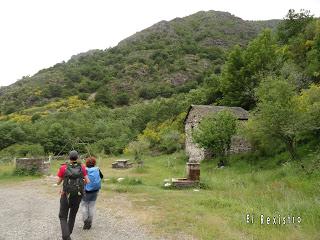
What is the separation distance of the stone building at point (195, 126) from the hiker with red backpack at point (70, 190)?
2226 cm

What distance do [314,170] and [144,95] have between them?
7354 centimetres

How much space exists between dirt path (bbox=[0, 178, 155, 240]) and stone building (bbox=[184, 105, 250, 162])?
18.0 meters

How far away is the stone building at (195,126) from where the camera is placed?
2969 centimetres

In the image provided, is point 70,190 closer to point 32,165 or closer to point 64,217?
point 64,217

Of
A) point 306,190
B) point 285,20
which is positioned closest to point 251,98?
point 285,20

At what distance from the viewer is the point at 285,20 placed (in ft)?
166

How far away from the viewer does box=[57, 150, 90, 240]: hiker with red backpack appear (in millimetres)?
7973

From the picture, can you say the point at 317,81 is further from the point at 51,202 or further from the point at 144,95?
the point at 144,95

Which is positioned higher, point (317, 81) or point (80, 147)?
point (317, 81)

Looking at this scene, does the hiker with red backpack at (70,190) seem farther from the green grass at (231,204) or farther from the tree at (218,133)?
the tree at (218,133)

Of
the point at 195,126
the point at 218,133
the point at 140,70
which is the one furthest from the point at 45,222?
the point at 140,70

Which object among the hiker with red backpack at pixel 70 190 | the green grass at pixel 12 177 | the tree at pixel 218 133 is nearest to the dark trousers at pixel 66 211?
the hiker with red backpack at pixel 70 190

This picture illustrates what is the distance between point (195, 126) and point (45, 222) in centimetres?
2344

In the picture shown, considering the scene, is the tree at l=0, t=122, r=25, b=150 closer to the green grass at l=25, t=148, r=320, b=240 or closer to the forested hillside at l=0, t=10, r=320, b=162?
the forested hillside at l=0, t=10, r=320, b=162
